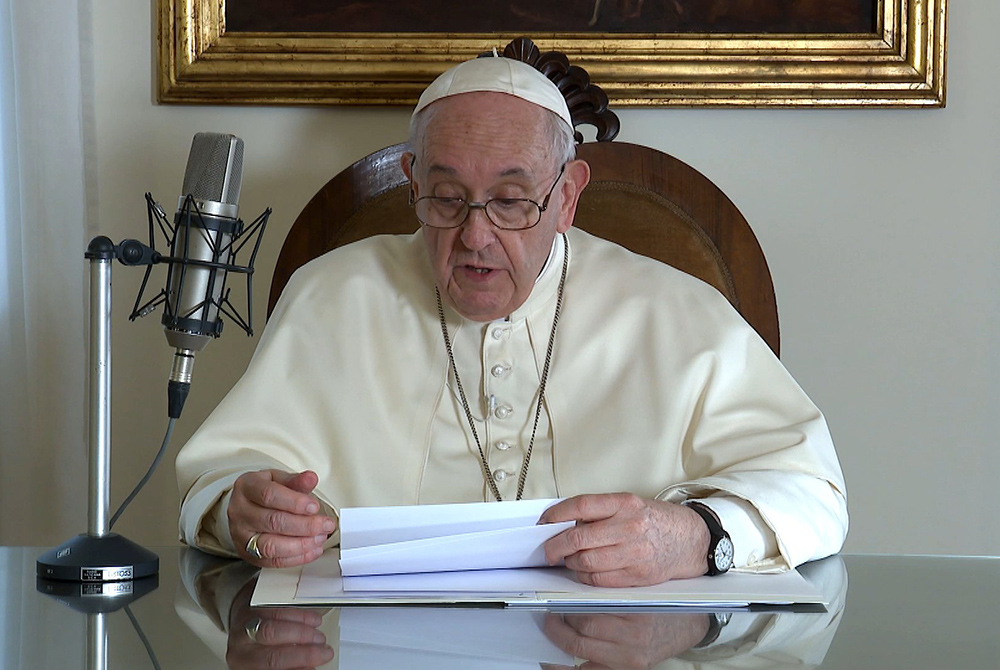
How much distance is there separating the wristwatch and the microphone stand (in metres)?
0.80

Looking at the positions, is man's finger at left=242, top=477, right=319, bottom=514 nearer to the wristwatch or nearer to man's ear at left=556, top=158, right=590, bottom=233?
the wristwatch

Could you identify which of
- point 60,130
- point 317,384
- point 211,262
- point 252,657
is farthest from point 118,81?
point 252,657

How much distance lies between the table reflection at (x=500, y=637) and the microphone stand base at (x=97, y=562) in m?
0.14

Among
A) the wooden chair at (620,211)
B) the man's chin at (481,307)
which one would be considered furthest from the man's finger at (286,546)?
the wooden chair at (620,211)

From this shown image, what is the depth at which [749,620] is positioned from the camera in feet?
4.57

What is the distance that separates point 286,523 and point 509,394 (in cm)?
82

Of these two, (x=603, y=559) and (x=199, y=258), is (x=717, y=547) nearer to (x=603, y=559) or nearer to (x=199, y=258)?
(x=603, y=559)

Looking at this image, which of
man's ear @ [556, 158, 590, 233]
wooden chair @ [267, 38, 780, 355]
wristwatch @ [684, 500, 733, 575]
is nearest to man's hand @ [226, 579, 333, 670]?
wristwatch @ [684, 500, 733, 575]

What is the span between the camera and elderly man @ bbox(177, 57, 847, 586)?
2225 millimetres

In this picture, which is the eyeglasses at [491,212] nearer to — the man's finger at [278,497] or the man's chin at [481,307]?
the man's chin at [481,307]

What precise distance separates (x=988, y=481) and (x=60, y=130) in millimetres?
2777

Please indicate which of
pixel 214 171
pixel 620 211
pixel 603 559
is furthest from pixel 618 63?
pixel 603 559

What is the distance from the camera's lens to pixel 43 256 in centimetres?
318

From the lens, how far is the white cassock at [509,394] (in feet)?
7.25
